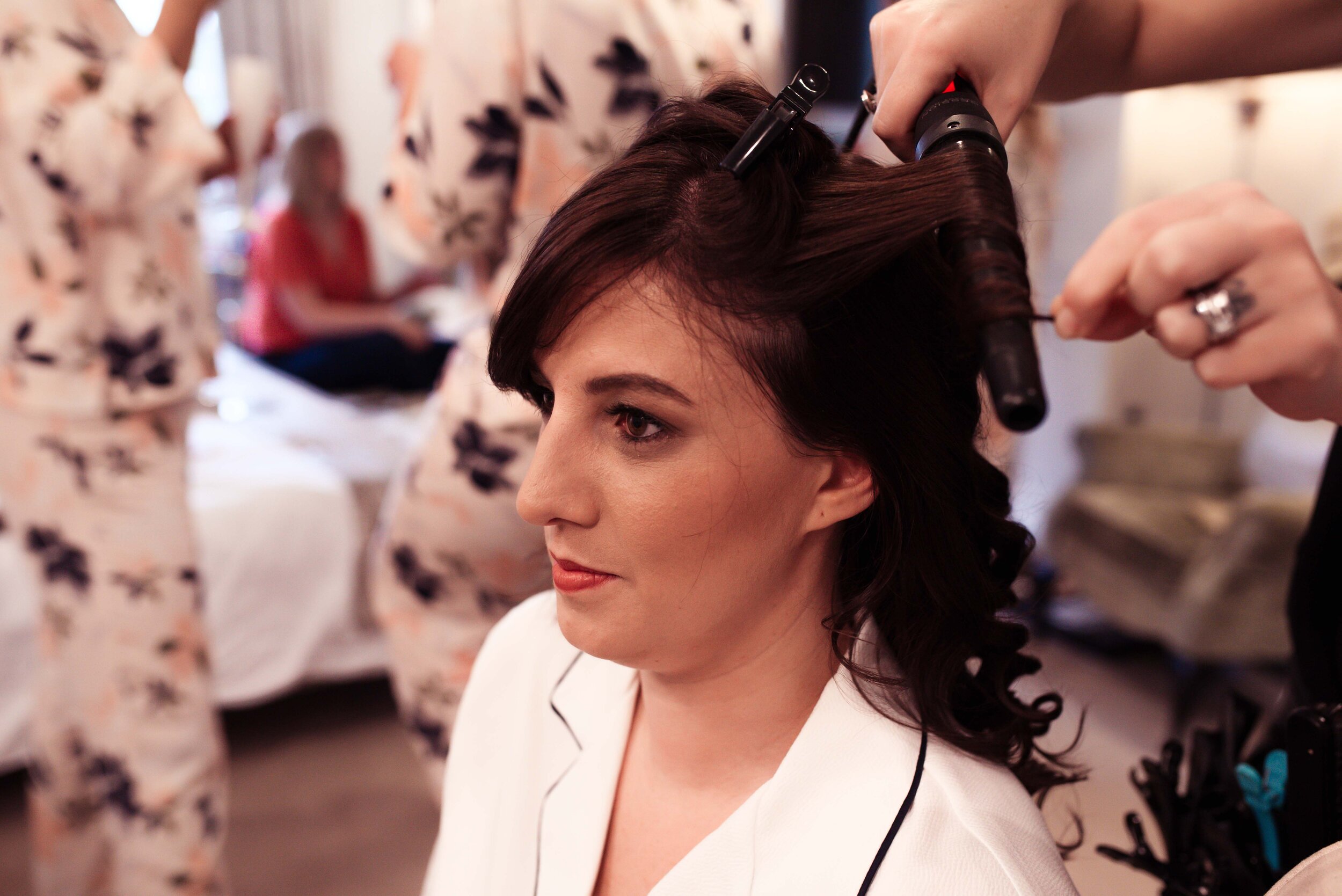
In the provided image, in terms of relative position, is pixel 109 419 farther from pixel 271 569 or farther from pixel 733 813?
pixel 733 813

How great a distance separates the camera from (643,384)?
0.72m

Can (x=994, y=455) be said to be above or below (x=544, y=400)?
above

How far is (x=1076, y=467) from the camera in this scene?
4.00 metres

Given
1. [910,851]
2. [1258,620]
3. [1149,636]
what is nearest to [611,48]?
[910,851]

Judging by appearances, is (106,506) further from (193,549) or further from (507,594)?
(507,594)

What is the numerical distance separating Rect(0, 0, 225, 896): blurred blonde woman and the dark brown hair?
928 millimetres

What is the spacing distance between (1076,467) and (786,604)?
353 centimetres

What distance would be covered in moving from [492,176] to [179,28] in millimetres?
501

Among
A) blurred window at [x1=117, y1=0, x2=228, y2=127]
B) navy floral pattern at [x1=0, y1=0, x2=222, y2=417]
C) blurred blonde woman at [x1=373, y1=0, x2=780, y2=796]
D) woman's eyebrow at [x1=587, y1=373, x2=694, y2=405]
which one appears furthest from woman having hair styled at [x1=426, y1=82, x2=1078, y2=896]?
blurred window at [x1=117, y1=0, x2=228, y2=127]

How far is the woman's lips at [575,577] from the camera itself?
0.76 metres

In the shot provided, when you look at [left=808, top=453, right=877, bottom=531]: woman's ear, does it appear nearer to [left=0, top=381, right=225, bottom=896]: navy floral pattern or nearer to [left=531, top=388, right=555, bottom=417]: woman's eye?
[left=531, top=388, right=555, bottom=417]: woman's eye

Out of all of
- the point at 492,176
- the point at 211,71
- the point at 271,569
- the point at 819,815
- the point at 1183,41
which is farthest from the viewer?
the point at 211,71

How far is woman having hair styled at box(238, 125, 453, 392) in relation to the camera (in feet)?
10.8

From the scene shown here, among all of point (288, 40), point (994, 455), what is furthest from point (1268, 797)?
point (288, 40)
